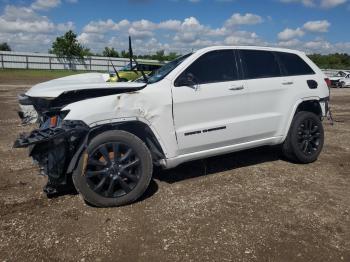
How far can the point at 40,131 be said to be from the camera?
12.2 ft

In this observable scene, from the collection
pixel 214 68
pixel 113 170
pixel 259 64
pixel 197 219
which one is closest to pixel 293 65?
pixel 259 64

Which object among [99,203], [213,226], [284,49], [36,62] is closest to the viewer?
[213,226]

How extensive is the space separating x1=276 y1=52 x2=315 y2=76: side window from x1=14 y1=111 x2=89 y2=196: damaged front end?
327cm

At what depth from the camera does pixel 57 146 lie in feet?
12.3

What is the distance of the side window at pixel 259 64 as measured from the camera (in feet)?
16.4

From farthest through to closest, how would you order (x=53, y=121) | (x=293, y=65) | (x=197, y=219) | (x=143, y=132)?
(x=293, y=65) → (x=143, y=132) → (x=53, y=121) → (x=197, y=219)

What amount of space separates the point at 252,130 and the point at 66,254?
3002 millimetres

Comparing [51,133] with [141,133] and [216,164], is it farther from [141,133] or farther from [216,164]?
[216,164]

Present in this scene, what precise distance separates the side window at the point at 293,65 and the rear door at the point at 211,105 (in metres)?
0.99

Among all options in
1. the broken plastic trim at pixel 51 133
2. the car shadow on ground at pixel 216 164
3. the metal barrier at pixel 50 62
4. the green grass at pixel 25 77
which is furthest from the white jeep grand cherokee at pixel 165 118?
the metal barrier at pixel 50 62

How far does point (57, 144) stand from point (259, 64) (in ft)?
10.2

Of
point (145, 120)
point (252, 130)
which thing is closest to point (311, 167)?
point (252, 130)

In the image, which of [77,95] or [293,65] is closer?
[77,95]

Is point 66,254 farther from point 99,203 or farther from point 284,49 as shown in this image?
point 284,49
